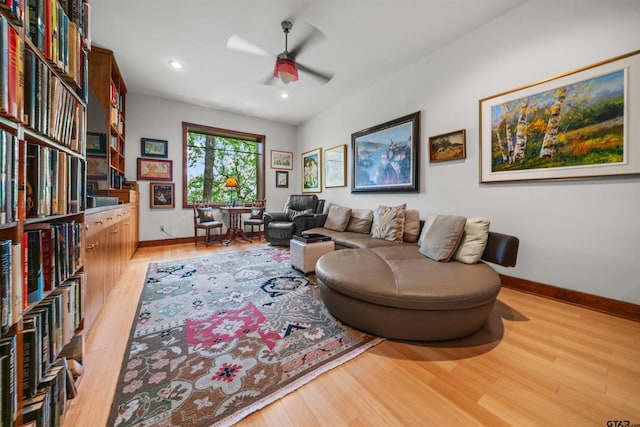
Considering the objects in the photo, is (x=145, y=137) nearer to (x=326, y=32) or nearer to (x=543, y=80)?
(x=326, y=32)

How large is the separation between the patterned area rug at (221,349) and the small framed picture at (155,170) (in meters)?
2.66

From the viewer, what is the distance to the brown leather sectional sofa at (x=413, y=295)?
4.56ft

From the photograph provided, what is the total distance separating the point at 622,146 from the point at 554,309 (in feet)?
4.61

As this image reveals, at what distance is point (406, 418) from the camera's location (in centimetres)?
96

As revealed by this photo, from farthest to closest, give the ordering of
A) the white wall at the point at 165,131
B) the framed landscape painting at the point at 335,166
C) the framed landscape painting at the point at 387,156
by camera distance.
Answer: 1. the framed landscape painting at the point at 335,166
2. the white wall at the point at 165,131
3. the framed landscape painting at the point at 387,156

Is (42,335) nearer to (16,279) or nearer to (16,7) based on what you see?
A: (16,279)

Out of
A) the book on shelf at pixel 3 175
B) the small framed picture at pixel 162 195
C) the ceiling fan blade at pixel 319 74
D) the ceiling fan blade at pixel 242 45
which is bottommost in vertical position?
the book on shelf at pixel 3 175

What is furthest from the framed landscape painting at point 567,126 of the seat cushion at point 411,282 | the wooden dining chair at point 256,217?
the wooden dining chair at point 256,217

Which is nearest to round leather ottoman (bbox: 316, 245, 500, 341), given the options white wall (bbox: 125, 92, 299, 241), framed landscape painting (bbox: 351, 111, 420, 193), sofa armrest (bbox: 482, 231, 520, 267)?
sofa armrest (bbox: 482, 231, 520, 267)

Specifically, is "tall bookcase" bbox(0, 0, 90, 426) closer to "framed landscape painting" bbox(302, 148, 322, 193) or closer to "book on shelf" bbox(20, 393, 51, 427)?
"book on shelf" bbox(20, 393, 51, 427)

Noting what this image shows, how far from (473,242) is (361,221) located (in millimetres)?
1765

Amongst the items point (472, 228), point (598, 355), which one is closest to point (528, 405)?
point (598, 355)

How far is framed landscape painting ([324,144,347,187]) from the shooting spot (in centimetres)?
449

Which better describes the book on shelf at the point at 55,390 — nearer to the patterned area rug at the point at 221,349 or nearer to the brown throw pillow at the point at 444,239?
the patterned area rug at the point at 221,349
